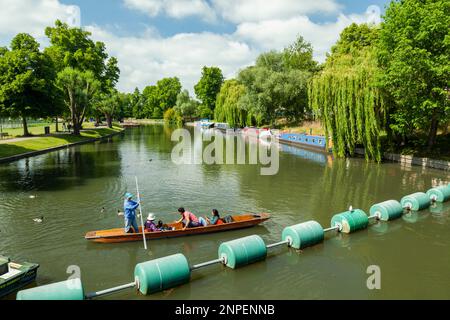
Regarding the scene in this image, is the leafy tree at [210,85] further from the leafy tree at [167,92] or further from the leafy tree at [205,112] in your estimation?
A: the leafy tree at [167,92]

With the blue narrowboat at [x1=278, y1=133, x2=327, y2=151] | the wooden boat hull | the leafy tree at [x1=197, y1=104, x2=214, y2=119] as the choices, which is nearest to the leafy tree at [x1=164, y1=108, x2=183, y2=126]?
the leafy tree at [x1=197, y1=104, x2=214, y2=119]

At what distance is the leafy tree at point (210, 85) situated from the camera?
132 meters

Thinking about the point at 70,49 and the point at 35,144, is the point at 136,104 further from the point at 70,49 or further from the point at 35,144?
the point at 35,144

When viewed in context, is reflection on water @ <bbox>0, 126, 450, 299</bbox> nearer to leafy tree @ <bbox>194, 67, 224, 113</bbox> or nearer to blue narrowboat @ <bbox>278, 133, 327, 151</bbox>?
blue narrowboat @ <bbox>278, 133, 327, 151</bbox>

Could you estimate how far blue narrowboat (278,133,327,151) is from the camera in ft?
156

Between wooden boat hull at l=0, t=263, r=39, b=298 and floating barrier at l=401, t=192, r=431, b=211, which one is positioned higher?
floating barrier at l=401, t=192, r=431, b=211

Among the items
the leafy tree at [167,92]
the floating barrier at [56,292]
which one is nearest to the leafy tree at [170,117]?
the leafy tree at [167,92]

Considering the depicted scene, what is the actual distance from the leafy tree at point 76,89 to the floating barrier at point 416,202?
180 feet

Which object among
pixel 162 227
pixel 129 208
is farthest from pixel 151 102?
pixel 129 208

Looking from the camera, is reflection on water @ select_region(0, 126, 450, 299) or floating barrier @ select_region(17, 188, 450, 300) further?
reflection on water @ select_region(0, 126, 450, 299)

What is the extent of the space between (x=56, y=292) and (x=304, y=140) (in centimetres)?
4693

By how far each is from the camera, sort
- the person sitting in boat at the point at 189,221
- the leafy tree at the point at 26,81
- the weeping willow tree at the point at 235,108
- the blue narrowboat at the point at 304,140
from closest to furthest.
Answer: the person sitting in boat at the point at 189,221 < the leafy tree at the point at 26,81 < the blue narrowboat at the point at 304,140 < the weeping willow tree at the point at 235,108

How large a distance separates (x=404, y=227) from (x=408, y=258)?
12.9ft
